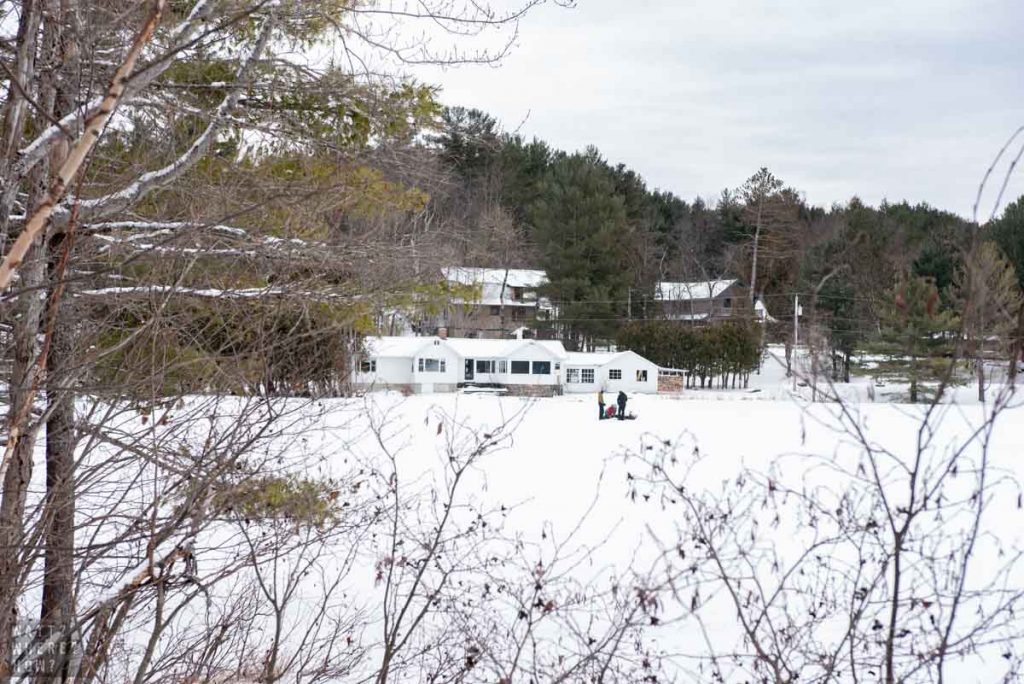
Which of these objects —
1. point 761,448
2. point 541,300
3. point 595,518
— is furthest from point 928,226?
point 595,518

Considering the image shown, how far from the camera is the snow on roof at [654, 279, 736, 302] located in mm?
47594

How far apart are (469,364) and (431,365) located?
2.15 metres

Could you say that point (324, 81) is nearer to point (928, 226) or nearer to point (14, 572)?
point (14, 572)

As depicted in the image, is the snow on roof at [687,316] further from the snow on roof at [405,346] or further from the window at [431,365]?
the snow on roof at [405,346]

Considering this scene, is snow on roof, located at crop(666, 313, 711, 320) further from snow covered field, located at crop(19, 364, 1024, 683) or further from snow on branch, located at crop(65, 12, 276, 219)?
snow on branch, located at crop(65, 12, 276, 219)

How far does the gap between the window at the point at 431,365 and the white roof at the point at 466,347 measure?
0.55 m

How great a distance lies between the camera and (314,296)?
20.8ft

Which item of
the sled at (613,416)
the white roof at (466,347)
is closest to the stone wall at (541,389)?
the white roof at (466,347)

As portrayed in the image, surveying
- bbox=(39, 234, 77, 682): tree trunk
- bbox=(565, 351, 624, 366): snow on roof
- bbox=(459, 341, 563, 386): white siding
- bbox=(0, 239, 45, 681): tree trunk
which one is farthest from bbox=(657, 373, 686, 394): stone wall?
bbox=(0, 239, 45, 681): tree trunk

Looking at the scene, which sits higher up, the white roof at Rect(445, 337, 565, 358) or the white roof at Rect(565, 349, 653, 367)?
the white roof at Rect(445, 337, 565, 358)

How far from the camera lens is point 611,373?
3731cm

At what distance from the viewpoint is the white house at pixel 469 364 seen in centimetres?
3556

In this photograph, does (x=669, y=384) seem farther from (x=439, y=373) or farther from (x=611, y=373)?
(x=439, y=373)

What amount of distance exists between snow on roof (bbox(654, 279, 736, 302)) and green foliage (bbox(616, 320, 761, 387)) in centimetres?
550
